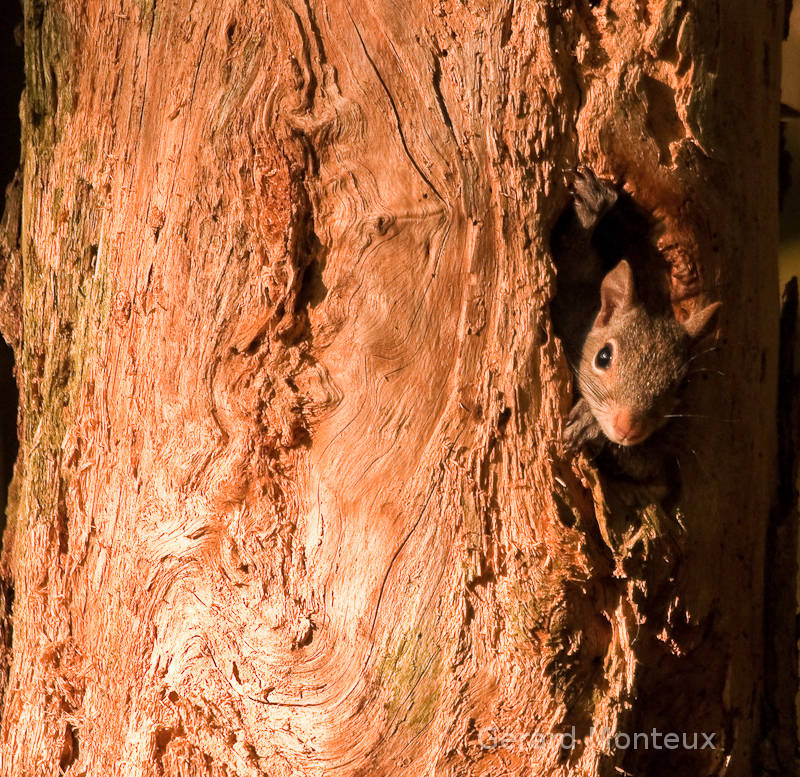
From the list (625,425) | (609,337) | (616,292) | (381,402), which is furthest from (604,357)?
(381,402)

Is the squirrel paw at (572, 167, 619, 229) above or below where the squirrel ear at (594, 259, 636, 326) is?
above

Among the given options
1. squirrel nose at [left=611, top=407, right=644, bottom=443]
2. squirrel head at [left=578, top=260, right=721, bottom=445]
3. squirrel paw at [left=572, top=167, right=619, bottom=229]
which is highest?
squirrel paw at [left=572, top=167, right=619, bottom=229]

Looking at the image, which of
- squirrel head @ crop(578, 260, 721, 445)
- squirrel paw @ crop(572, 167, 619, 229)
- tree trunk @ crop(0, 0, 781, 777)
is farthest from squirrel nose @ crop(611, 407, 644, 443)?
squirrel paw @ crop(572, 167, 619, 229)

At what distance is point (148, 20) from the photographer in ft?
7.22

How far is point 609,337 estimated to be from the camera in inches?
100

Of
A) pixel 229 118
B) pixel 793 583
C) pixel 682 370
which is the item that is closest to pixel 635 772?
pixel 793 583

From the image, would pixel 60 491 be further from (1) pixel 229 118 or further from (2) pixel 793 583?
(2) pixel 793 583

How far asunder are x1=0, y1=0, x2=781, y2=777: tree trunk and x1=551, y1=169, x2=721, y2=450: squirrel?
0.34 ft

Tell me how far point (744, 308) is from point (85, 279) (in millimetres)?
1511

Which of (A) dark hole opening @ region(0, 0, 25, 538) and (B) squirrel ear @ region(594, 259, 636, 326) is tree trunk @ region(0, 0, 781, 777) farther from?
(A) dark hole opening @ region(0, 0, 25, 538)

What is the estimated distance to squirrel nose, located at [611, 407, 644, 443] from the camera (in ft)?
7.46

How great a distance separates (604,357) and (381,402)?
77 cm

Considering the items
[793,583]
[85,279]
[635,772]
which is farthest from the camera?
[793,583]

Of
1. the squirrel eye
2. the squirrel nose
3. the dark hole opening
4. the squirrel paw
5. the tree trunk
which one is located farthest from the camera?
the dark hole opening
